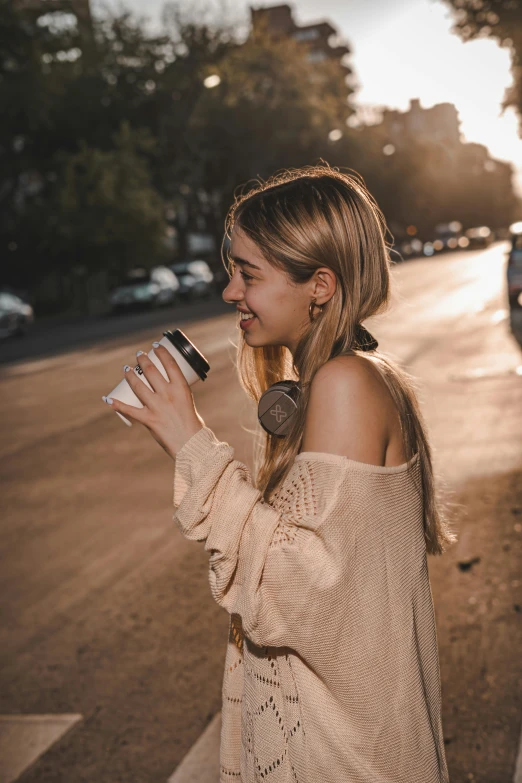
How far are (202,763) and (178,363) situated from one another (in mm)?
2308

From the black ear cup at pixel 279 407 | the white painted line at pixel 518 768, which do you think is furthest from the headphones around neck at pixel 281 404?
the white painted line at pixel 518 768

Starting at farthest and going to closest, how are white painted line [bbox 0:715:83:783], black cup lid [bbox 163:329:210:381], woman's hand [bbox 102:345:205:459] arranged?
white painted line [bbox 0:715:83:783]
black cup lid [bbox 163:329:210:381]
woman's hand [bbox 102:345:205:459]

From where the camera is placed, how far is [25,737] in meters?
3.88

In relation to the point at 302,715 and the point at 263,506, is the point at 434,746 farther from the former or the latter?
the point at 263,506

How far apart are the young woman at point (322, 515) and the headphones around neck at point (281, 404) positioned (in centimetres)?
1

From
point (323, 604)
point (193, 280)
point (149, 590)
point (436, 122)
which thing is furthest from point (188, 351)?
point (193, 280)

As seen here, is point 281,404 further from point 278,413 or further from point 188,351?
point 188,351

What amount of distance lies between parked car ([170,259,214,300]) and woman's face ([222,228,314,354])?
37.0 m

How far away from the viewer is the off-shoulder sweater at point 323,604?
155 cm

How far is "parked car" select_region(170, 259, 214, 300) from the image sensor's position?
38.7 meters

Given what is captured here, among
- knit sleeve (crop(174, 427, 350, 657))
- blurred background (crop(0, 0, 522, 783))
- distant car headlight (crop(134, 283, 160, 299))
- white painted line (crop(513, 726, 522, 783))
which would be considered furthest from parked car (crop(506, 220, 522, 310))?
distant car headlight (crop(134, 283, 160, 299))

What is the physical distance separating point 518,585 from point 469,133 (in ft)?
7.89

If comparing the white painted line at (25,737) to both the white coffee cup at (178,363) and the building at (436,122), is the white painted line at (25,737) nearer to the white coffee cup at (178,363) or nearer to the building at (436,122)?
the white coffee cup at (178,363)

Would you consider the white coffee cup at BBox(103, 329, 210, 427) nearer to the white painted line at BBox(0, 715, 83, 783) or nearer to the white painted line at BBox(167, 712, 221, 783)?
the white painted line at BBox(167, 712, 221, 783)
